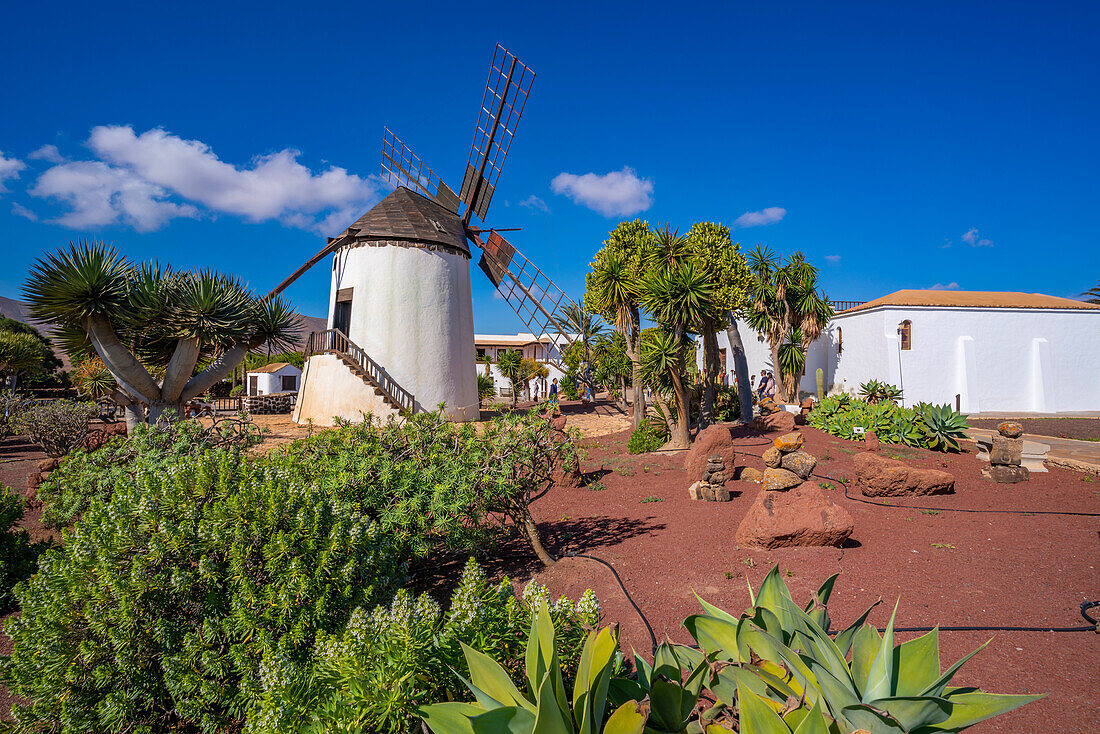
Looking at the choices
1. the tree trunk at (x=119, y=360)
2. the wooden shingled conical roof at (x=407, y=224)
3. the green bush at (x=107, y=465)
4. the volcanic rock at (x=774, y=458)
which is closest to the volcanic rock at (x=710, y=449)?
the volcanic rock at (x=774, y=458)

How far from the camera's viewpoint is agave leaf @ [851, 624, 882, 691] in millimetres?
1573

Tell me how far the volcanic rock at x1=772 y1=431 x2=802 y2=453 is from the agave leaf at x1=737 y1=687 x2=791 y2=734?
6954 millimetres

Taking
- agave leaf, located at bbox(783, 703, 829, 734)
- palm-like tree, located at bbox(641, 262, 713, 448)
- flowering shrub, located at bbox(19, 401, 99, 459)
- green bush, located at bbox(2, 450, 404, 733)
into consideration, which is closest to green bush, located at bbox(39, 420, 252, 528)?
green bush, located at bbox(2, 450, 404, 733)

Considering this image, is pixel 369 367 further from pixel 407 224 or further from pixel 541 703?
pixel 541 703

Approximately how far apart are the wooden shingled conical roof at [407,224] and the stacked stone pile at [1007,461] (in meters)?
15.7

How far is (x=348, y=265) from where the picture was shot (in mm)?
17500

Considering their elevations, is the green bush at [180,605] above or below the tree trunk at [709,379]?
below

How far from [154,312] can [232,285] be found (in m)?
1.43

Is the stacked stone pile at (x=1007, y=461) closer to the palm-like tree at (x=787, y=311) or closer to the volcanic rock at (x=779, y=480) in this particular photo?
the volcanic rock at (x=779, y=480)

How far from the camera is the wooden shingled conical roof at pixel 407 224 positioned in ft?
56.6

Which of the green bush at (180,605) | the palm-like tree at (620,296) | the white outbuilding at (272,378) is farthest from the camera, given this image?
the white outbuilding at (272,378)

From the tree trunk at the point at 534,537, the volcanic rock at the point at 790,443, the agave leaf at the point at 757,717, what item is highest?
the volcanic rock at the point at 790,443

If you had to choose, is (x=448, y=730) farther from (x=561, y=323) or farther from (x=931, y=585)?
(x=561, y=323)

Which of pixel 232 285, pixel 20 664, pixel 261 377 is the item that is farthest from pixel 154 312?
pixel 261 377
